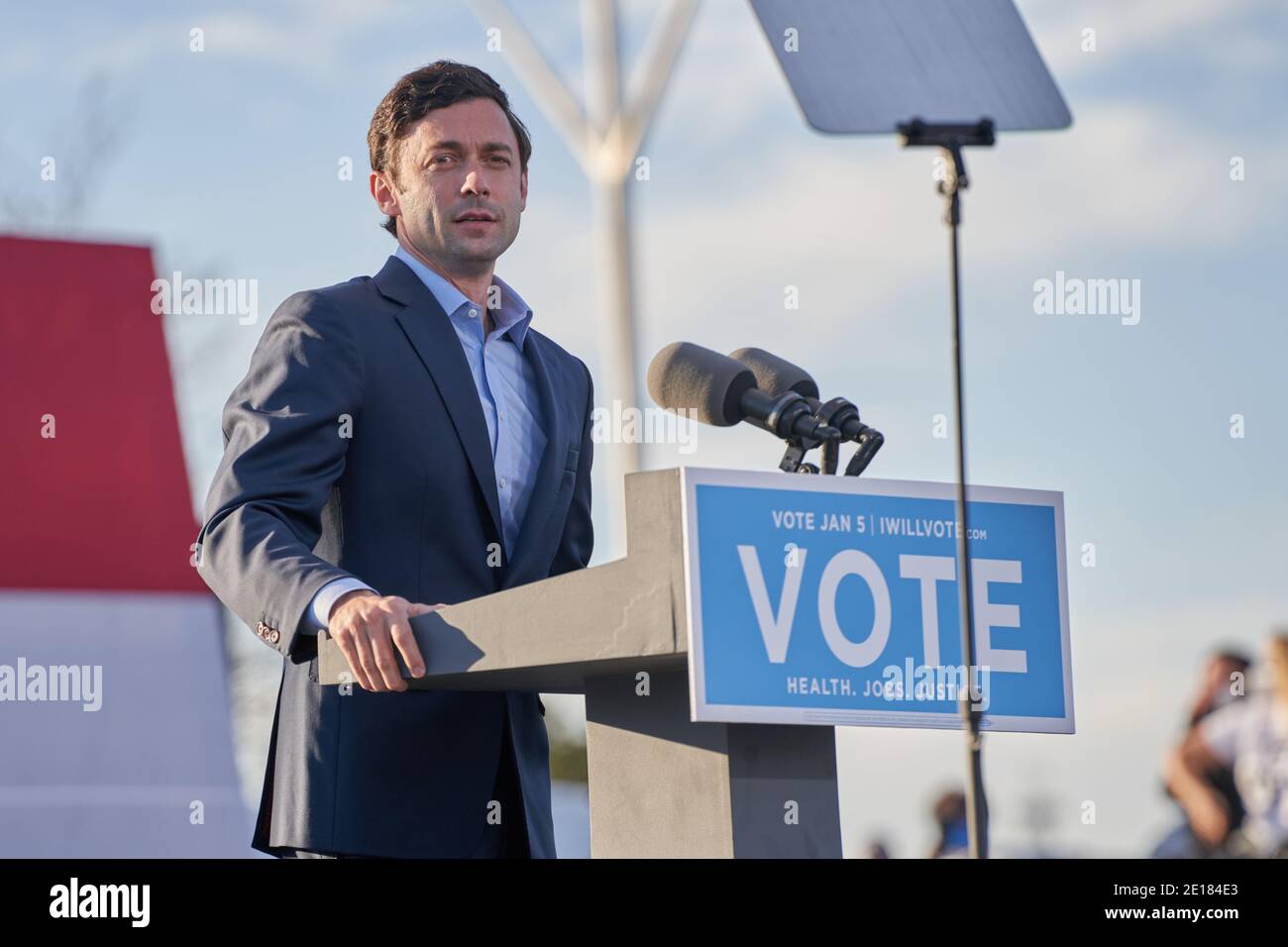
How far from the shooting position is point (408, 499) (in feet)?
8.45

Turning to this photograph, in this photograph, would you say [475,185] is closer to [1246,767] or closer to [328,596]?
[328,596]

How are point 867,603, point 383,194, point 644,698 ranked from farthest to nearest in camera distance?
point 383,194
point 644,698
point 867,603

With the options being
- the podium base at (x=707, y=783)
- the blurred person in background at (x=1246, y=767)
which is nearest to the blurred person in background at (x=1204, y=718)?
the blurred person in background at (x=1246, y=767)

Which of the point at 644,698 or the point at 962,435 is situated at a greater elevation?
the point at 962,435

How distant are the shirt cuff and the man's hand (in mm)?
24

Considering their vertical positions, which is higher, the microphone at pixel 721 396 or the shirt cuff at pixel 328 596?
the microphone at pixel 721 396

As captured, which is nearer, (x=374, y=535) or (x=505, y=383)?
(x=374, y=535)

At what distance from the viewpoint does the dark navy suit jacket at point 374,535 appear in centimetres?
246

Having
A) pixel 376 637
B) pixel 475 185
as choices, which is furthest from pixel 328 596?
pixel 475 185

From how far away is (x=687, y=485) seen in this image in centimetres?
196

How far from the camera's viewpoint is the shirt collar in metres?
2.79

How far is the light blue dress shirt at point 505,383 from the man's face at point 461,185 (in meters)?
0.06

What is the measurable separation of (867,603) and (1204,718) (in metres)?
3.55

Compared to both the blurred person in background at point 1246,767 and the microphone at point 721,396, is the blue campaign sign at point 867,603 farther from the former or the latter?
the blurred person in background at point 1246,767
